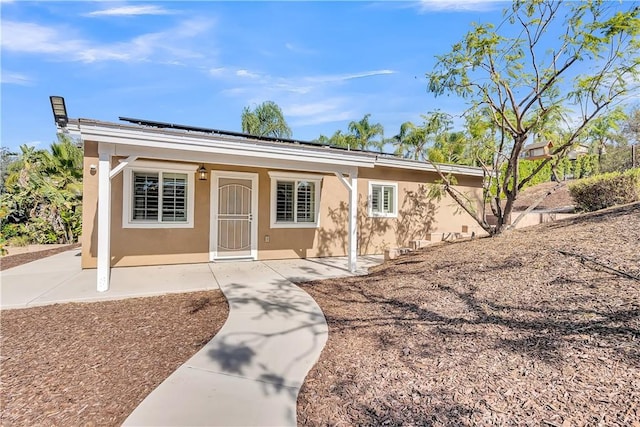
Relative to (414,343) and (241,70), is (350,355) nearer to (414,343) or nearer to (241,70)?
(414,343)

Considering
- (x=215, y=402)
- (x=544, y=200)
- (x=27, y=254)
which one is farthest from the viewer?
(x=544, y=200)

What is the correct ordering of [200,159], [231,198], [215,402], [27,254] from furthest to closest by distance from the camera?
[27,254] < [231,198] < [200,159] < [215,402]

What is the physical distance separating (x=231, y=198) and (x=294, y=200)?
1.73 meters

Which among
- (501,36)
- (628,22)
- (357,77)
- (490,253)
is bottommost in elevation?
(490,253)

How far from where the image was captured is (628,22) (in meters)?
5.12

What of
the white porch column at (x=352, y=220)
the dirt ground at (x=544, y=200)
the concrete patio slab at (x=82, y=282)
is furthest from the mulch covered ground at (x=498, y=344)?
the dirt ground at (x=544, y=200)

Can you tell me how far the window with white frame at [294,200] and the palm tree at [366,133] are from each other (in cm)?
1664

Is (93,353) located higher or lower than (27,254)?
lower

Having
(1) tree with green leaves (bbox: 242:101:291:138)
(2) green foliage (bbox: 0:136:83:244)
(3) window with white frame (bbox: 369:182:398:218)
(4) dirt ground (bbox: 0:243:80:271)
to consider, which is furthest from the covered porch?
(1) tree with green leaves (bbox: 242:101:291:138)

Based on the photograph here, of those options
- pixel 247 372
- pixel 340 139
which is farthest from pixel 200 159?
pixel 340 139

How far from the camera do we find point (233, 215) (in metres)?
8.04

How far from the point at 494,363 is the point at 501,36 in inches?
254

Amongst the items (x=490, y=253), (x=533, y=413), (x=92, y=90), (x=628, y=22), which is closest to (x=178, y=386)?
(x=533, y=413)

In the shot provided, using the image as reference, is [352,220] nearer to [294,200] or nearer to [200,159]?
[294,200]
